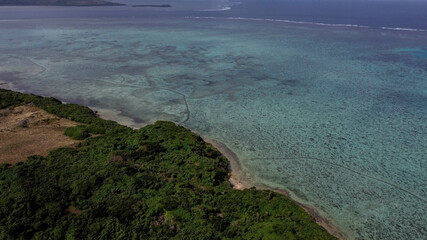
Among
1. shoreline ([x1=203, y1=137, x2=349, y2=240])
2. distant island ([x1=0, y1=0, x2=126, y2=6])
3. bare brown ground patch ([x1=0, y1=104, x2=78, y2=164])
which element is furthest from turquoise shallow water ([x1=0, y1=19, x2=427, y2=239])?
distant island ([x1=0, y1=0, x2=126, y2=6])

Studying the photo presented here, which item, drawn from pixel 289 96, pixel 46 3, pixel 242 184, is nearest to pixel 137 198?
pixel 242 184

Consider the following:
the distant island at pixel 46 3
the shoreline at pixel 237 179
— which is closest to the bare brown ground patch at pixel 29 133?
the shoreline at pixel 237 179

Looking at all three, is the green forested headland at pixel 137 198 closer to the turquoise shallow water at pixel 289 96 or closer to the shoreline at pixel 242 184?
the shoreline at pixel 242 184

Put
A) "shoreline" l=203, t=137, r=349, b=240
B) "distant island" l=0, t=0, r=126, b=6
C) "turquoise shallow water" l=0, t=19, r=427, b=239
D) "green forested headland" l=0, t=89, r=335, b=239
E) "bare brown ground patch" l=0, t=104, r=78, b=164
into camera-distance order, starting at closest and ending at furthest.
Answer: "green forested headland" l=0, t=89, r=335, b=239 < "shoreline" l=203, t=137, r=349, b=240 < "turquoise shallow water" l=0, t=19, r=427, b=239 < "bare brown ground patch" l=0, t=104, r=78, b=164 < "distant island" l=0, t=0, r=126, b=6

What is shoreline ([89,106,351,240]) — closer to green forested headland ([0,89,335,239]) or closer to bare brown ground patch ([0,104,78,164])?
green forested headland ([0,89,335,239])

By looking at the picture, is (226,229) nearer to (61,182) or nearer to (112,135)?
(61,182)

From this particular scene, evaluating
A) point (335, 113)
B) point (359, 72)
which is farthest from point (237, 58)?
point (335, 113)
